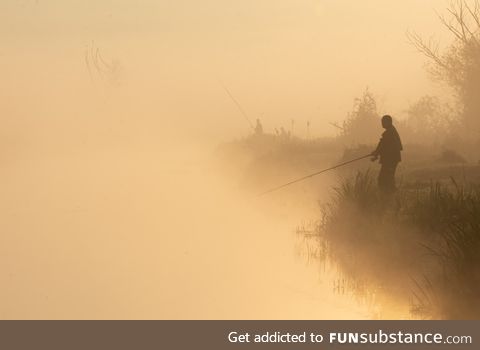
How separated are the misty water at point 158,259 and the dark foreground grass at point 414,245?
79cm

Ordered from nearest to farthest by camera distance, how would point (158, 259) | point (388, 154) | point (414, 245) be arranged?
point (414, 245) < point (158, 259) < point (388, 154)

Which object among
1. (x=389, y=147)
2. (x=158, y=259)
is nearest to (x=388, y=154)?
(x=389, y=147)

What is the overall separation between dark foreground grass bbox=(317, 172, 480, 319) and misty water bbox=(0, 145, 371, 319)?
79 centimetres

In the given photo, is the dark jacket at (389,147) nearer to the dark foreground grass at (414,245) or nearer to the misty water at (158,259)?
the dark foreground grass at (414,245)

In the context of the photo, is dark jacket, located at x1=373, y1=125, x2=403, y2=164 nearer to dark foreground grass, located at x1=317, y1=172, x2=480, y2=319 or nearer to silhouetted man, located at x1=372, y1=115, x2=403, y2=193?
silhouetted man, located at x1=372, y1=115, x2=403, y2=193

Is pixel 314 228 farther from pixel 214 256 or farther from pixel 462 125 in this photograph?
pixel 462 125

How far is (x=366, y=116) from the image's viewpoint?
33.5m

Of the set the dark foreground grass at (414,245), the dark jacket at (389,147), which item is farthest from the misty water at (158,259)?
the dark jacket at (389,147)

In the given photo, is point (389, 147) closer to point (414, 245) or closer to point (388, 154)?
point (388, 154)

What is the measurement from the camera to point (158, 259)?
46.8ft

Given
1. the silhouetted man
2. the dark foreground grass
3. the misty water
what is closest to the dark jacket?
the silhouetted man

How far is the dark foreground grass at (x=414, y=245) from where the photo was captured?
8.67 metres

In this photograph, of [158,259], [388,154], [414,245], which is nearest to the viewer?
[414,245]

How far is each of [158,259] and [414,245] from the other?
199 inches
